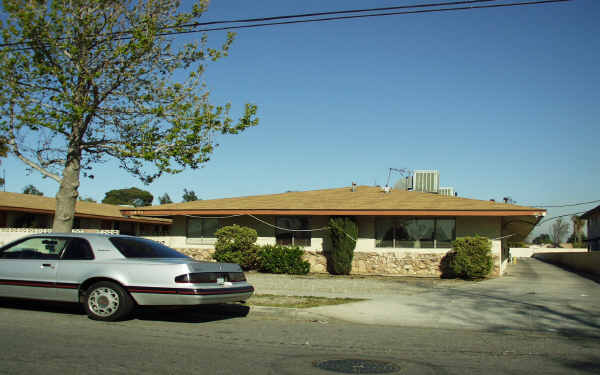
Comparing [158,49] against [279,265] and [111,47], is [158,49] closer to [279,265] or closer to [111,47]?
[111,47]

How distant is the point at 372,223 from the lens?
21.1 m

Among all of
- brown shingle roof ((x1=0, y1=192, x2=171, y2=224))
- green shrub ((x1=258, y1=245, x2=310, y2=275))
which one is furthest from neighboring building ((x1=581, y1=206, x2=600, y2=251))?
brown shingle roof ((x1=0, y1=192, x2=171, y2=224))

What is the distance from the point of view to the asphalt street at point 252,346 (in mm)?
5875

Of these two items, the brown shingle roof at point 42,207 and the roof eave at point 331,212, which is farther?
the brown shingle roof at point 42,207

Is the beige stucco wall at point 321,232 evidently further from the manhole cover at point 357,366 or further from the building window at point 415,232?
the manhole cover at point 357,366

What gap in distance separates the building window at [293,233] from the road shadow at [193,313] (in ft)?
36.9

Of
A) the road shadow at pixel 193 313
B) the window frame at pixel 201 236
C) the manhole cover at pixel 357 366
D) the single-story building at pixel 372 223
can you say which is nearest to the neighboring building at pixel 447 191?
the single-story building at pixel 372 223

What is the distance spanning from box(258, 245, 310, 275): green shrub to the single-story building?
0.95 m

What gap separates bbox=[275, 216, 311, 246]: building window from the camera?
21.9 metres

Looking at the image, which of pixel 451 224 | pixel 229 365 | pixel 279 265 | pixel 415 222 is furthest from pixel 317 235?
pixel 229 365

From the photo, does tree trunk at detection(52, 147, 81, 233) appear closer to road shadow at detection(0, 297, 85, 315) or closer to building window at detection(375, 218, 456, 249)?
road shadow at detection(0, 297, 85, 315)

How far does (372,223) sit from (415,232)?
167cm

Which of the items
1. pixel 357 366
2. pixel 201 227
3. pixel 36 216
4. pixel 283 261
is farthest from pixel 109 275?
pixel 36 216

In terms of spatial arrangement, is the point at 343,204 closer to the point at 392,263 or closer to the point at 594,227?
the point at 392,263
